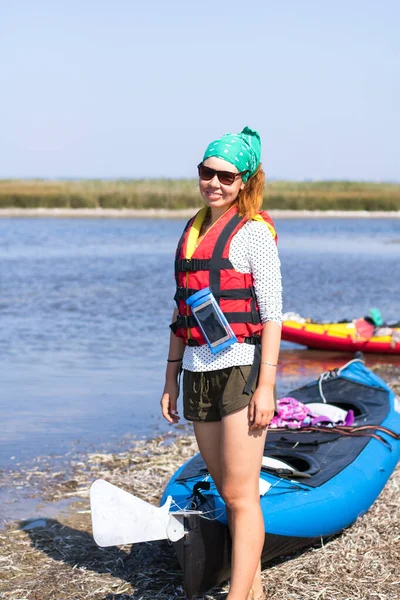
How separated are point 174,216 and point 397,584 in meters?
39.7

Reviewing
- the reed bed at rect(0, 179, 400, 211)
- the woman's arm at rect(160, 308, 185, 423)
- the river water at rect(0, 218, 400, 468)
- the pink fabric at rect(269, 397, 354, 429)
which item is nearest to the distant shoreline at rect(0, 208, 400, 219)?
the reed bed at rect(0, 179, 400, 211)

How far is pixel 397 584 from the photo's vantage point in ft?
13.1

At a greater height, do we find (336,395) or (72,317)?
(336,395)

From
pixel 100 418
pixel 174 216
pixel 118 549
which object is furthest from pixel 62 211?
pixel 118 549

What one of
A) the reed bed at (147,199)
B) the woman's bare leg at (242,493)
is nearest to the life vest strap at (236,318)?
the woman's bare leg at (242,493)

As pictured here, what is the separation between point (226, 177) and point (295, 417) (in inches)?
95.8

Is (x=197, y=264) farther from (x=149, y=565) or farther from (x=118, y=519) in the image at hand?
Result: (x=149, y=565)

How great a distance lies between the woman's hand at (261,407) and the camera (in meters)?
3.22

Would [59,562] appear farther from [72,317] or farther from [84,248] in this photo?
[84,248]

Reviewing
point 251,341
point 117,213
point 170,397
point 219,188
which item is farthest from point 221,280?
point 117,213

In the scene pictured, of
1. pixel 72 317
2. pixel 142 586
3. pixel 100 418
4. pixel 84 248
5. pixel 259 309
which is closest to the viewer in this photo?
pixel 259 309

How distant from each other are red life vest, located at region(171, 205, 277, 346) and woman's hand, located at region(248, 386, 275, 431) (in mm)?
202

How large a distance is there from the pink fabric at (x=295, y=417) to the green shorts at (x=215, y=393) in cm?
203

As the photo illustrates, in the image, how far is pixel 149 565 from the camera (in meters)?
4.18
